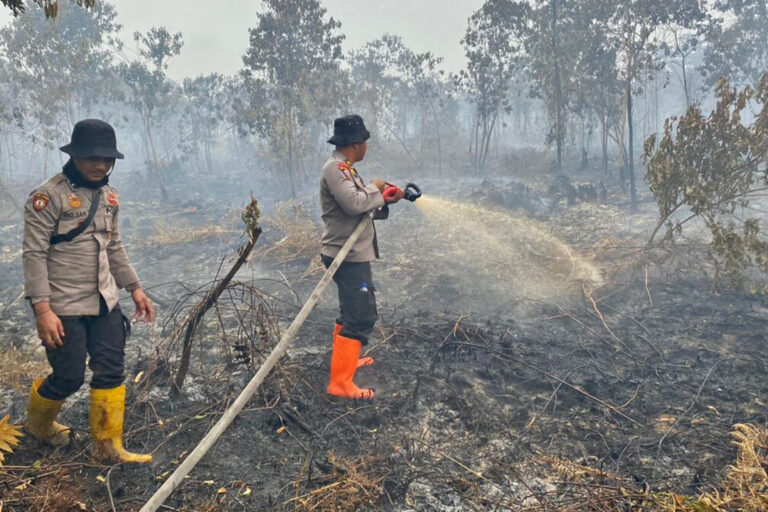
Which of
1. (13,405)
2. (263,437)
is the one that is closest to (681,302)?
(263,437)

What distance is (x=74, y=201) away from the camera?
2424mm

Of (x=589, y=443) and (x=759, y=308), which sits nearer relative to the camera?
(x=589, y=443)

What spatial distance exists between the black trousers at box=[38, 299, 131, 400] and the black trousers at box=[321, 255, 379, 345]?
148cm

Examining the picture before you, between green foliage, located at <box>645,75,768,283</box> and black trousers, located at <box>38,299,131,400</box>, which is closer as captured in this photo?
black trousers, located at <box>38,299,131,400</box>

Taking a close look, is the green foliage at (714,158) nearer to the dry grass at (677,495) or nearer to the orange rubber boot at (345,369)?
the dry grass at (677,495)

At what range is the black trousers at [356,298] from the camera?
11.0 ft

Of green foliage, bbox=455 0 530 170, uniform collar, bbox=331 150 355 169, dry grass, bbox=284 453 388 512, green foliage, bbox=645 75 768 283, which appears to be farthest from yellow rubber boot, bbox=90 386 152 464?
green foliage, bbox=455 0 530 170

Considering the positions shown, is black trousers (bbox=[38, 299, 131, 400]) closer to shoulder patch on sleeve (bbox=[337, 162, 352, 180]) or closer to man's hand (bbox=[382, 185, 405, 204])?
shoulder patch on sleeve (bbox=[337, 162, 352, 180])

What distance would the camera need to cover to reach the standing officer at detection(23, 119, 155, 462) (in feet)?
7.52

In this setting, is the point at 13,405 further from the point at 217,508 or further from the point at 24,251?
the point at 217,508

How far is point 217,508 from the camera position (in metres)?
2.29

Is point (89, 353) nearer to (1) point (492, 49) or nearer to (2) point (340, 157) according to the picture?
(2) point (340, 157)

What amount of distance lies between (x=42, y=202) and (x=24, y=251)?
271mm

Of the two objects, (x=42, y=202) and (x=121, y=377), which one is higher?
(x=42, y=202)
